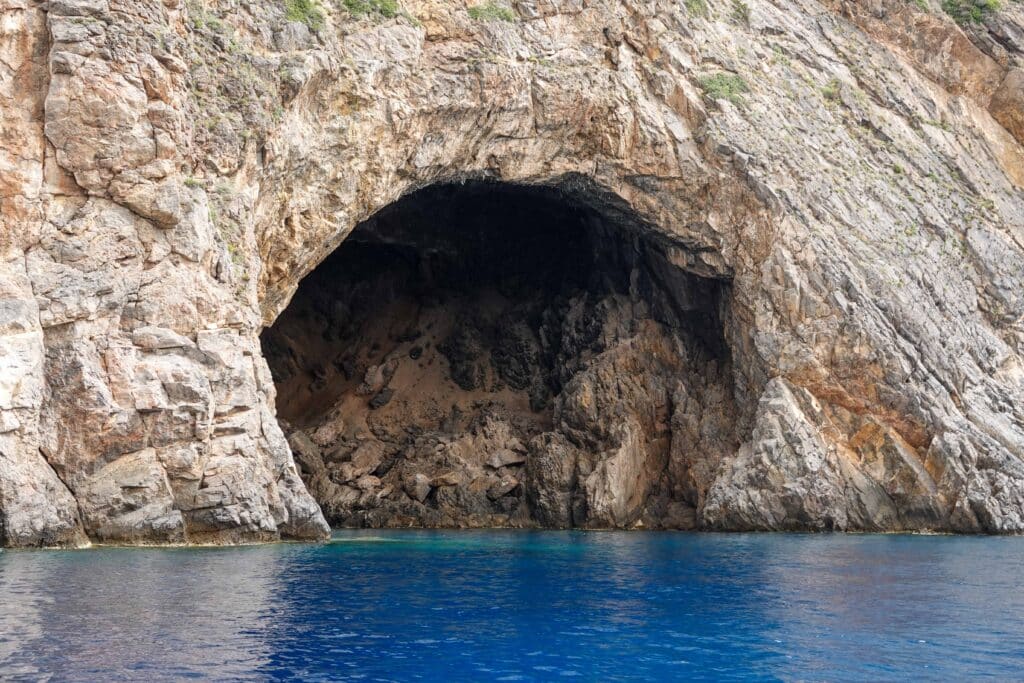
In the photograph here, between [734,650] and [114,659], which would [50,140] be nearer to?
[114,659]

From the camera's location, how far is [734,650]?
682 inches

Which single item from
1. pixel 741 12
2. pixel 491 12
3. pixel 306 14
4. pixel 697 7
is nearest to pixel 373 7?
pixel 306 14

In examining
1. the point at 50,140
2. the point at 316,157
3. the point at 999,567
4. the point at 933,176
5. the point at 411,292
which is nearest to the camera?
the point at 999,567

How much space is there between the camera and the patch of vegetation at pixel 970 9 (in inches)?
2384

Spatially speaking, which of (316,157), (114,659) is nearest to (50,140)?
(316,157)

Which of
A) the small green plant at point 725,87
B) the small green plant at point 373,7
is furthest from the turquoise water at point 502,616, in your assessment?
the small green plant at point 725,87

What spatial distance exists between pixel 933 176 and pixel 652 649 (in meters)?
43.1

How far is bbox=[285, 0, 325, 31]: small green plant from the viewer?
4025 cm

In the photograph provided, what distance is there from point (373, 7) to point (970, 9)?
3546cm

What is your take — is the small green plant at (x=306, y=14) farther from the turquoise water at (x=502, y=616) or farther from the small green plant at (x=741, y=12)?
the small green plant at (x=741, y=12)

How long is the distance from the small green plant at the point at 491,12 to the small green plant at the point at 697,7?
10.2 meters

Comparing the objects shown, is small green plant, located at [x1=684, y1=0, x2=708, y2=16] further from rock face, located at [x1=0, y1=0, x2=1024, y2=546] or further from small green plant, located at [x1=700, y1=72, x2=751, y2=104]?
small green plant, located at [x1=700, y1=72, x2=751, y2=104]

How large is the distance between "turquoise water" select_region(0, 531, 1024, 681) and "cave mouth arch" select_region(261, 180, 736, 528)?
65.8ft

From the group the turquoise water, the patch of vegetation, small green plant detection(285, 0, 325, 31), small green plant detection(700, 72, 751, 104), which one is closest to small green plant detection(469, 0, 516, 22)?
small green plant detection(285, 0, 325, 31)
